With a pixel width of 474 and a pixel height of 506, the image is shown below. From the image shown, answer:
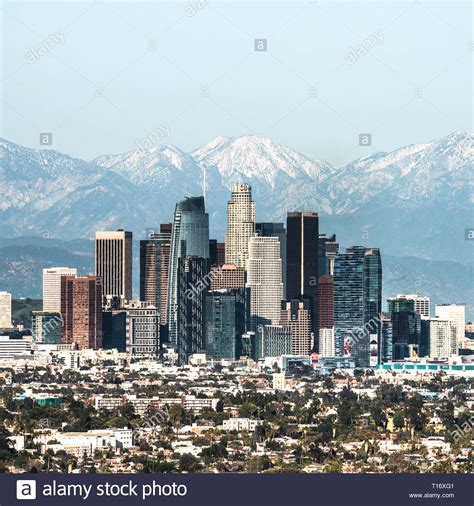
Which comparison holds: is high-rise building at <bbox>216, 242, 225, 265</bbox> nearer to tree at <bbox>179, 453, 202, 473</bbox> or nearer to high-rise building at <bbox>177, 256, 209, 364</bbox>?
high-rise building at <bbox>177, 256, 209, 364</bbox>

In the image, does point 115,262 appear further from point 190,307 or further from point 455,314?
point 455,314

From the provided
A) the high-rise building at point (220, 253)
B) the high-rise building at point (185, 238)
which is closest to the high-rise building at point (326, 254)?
the high-rise building at point (185, 238)

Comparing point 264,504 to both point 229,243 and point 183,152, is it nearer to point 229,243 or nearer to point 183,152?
point 229,243

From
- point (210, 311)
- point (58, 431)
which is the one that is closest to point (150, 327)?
point (210, 311)

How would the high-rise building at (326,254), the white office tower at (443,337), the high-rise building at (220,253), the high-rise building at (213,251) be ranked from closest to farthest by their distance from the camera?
the white office tower at (443,337) < the high-rise building at (326,254) < the high-rise building at (213,251) < the high-rise building at (220,253)

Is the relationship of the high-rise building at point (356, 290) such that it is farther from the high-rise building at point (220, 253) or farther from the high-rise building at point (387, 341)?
the high-rise building at point (220, 253)

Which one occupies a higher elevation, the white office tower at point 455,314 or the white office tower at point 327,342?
the white office tower at point 455,314

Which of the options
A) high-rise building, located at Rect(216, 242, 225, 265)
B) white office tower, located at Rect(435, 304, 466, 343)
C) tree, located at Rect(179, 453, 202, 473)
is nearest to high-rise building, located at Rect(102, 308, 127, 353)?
high-rise building, located at Rect(216, 242, 225, 265)
